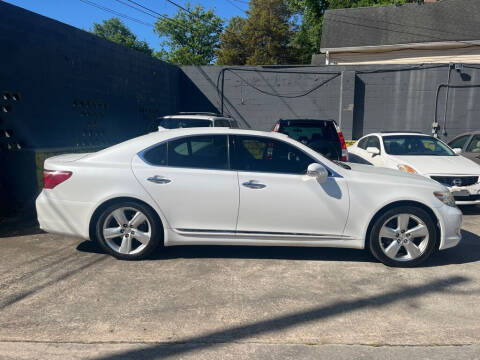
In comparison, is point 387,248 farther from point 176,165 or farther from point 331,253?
point 176,165

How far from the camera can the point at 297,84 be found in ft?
53.0

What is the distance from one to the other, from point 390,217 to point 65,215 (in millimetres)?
3676

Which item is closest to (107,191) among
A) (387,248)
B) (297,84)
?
(387,248)

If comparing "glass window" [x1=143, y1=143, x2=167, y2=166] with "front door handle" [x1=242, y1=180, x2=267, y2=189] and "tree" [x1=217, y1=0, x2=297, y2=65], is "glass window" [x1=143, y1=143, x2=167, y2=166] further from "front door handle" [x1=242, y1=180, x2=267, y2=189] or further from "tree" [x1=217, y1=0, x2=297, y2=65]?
"tree" [x1=217, y1=0, x2=297, y2=65]

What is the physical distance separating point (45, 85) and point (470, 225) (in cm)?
879

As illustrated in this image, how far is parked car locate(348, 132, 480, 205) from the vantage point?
22.2 ft

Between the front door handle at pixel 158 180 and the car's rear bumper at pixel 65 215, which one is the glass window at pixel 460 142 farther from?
the car's rear bumper at pixel 65 215

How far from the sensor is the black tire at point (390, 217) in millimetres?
4465

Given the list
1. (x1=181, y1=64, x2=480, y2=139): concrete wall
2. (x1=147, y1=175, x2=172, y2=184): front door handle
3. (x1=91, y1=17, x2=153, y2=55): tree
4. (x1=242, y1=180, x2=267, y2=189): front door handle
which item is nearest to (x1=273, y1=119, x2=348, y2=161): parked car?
(x1=242, y1=180, x2=267, y2=189): front door handle

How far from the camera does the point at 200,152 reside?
15.2 ft

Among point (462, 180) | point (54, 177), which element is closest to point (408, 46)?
point (462, 180)

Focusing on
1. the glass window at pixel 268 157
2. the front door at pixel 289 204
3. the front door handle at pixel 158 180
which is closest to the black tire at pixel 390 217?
the front door at pixel 289 204

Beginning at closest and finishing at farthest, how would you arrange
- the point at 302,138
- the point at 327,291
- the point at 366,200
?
the point at 327,291 → the point at 366,200 → the point at 302,138

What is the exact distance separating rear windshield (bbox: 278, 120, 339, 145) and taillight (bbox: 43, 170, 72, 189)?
3951 mm
